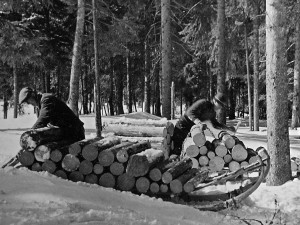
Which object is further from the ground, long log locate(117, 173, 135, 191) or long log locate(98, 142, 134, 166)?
long log locate(98, 142, 134, 166)

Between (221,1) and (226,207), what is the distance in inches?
373

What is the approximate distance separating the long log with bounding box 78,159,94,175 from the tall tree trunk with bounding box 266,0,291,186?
3456 mm

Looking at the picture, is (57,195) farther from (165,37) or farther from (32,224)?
(165,37)

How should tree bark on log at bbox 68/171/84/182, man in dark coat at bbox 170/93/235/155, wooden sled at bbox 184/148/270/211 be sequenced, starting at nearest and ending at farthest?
wooden sled at bbox 184/148/270/211 → tree bark on log at bbox 68/171/84/182 → man in dark coat at bbox 170/93/235/155

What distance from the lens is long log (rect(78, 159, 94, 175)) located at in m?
5.23

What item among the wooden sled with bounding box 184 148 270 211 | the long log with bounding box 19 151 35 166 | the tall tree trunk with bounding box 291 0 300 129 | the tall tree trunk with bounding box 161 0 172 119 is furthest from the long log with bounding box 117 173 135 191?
the tall tree trunk with bounding box 291 0 300 129

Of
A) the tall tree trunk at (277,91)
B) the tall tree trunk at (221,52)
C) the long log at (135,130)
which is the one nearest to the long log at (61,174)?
the tall tree trunk at (277,91)

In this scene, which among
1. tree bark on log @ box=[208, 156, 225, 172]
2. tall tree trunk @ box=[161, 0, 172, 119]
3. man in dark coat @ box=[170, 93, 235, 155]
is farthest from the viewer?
tall tree trunk @ box=[161, 0, 172, 119]

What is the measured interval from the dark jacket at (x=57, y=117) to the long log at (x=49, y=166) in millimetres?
753

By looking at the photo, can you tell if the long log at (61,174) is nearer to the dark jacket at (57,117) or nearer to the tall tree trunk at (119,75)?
the dark jacket at (57,117)

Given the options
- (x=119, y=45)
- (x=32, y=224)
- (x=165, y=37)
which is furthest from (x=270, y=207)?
(x=119, y=45)

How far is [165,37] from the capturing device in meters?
12.5

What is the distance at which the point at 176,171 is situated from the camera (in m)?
5.48

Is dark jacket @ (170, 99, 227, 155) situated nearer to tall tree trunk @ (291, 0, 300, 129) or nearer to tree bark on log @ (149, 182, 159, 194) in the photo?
tree bark on log @ (149, 182, 159, 194)
